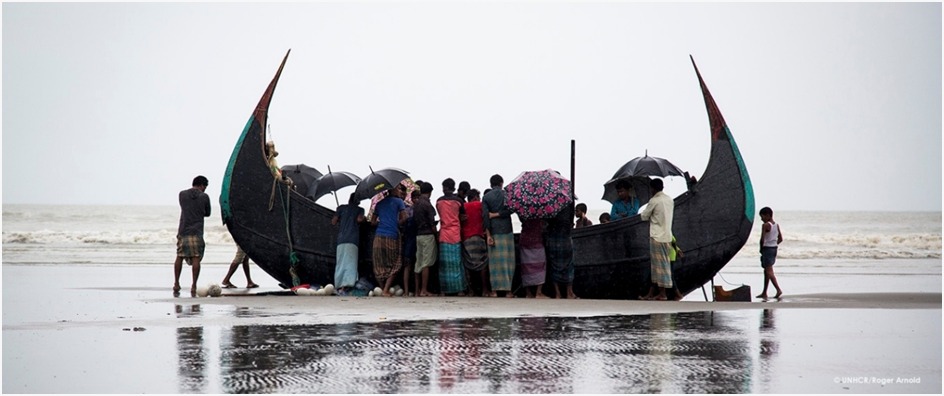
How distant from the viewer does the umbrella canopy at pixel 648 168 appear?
14.1 metres

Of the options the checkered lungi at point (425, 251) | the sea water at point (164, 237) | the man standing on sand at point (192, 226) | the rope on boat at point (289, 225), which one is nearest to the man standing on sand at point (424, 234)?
the checkered lungi at point (425, 251)

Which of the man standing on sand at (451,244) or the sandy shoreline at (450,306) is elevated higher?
the man standing on sand at (451,244)

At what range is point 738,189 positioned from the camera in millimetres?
13305

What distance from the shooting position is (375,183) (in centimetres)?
1319

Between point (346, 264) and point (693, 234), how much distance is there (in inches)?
157

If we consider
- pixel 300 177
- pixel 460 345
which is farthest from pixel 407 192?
pixel 460 345

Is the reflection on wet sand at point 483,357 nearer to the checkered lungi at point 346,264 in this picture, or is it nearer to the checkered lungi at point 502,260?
the checkered lungi at point 502,260

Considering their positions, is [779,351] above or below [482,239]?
below

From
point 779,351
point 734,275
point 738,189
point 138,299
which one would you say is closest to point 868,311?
point 738,189

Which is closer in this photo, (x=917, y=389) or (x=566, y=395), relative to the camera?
(x=566, y=395)

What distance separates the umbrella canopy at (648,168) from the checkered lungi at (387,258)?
2.88 metres

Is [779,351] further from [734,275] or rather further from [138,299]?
[734,275]

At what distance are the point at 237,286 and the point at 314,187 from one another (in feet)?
8.93

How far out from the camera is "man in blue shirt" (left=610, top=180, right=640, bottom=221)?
13.8 m
